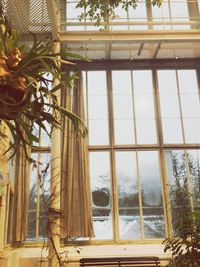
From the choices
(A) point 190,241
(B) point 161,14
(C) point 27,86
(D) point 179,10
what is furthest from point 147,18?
(C) point 27,86

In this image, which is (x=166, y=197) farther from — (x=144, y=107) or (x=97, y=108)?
(x=97, y=108)

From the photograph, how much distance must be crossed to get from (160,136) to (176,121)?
608 mm

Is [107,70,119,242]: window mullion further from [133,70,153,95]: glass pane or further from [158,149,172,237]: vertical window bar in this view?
[158,149,172,237]: vertical window bar

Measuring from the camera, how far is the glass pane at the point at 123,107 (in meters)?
8.15

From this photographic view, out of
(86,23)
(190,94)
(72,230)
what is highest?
(86,23)

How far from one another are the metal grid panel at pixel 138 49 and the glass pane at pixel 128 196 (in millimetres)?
2685

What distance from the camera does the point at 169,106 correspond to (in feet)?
27.6

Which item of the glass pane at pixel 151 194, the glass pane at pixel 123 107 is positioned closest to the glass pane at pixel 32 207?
the glass pane at pixel 123 107

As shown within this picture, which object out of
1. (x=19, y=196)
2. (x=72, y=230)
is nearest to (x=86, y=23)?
(x=19, y=196)

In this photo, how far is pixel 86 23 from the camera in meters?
7.81

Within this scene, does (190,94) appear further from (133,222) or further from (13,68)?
(13,68)

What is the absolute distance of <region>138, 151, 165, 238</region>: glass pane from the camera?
24.6ft

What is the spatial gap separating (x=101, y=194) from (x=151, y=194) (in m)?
1.22

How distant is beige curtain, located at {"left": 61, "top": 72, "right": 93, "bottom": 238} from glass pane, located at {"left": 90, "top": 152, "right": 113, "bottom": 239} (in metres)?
0.33
